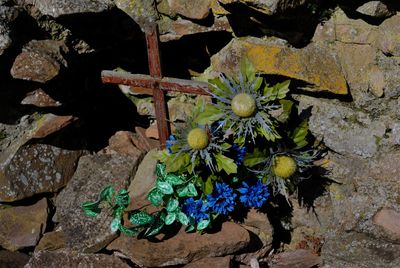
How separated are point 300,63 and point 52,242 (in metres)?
2.22

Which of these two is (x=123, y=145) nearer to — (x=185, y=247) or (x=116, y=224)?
(x=116, y=224)

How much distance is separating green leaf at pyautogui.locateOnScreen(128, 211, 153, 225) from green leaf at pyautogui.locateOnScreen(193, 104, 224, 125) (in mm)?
767

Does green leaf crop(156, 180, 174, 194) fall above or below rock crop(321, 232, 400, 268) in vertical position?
above

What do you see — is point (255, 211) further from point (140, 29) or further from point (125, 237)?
point (140, 29)

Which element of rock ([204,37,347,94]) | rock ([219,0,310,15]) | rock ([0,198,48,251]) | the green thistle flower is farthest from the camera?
rock ([0,198,48,251])

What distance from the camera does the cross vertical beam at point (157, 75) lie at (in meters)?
3.89

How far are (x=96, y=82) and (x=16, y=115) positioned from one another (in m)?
0.64

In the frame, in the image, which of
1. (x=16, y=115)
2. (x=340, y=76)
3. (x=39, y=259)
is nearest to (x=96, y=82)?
(x=16, y=115)

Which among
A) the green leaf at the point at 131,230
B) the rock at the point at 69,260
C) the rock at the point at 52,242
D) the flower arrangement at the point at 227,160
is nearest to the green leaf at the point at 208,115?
the flower arrangement at the point at 227,160

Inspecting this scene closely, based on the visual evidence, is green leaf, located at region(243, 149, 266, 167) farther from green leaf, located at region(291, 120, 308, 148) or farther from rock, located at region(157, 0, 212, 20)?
rock, located at region(157, 0, 212, 20)

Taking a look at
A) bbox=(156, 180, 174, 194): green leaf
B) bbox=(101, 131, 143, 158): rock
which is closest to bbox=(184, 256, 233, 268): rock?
bbox=(156, 180, 174, 194): green leaf

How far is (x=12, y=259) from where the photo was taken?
14.6 feet

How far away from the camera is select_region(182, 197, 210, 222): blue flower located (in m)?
4.02

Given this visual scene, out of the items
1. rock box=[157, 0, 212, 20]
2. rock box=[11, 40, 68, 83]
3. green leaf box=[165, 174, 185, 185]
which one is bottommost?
green leaf box=[165, 174, 185, 185]
